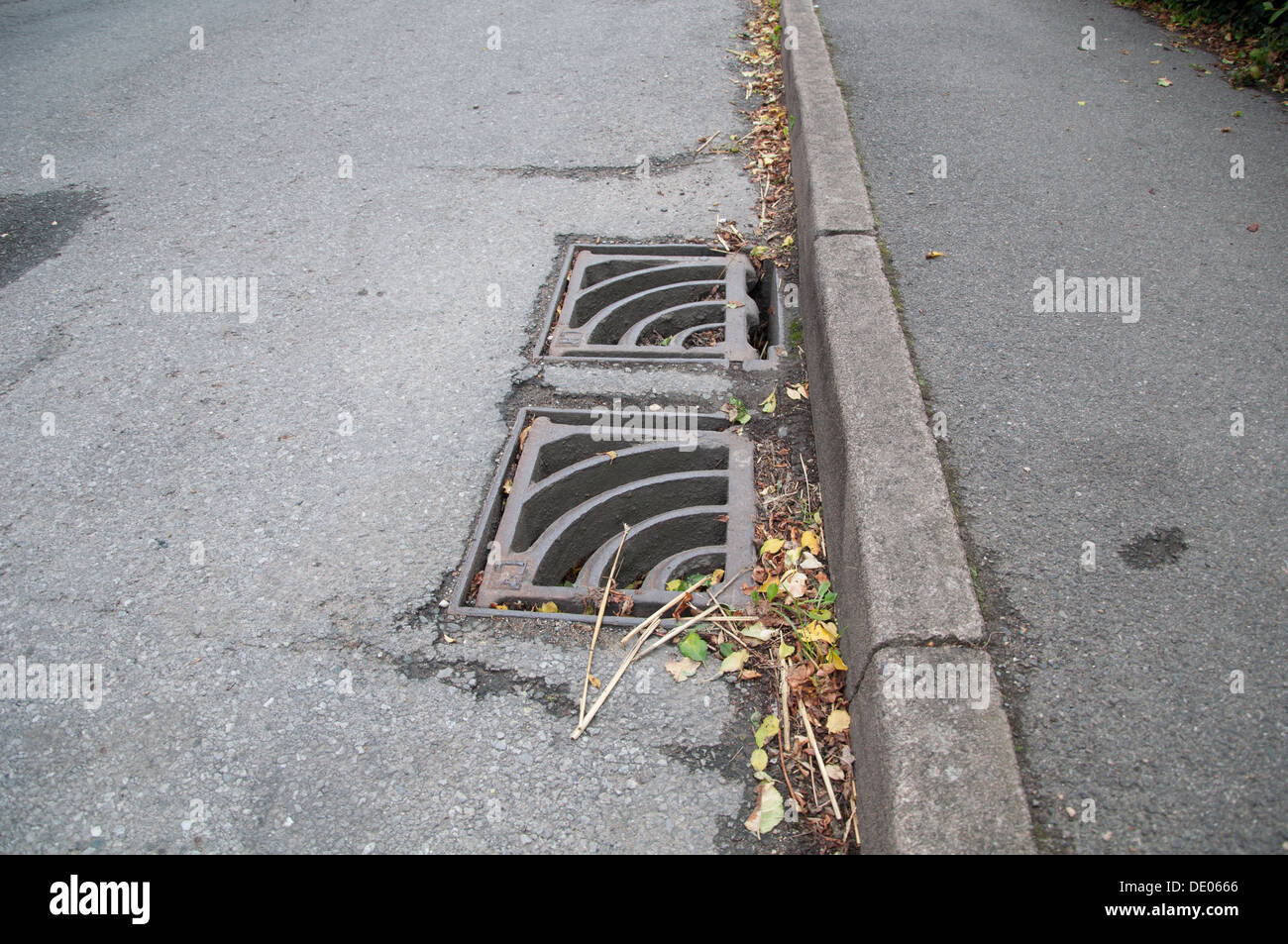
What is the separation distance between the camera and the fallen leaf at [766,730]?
1782 millimetres

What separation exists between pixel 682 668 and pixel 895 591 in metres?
0.50

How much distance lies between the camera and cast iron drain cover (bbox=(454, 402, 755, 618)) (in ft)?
7.12

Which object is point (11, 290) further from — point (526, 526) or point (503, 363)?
point (526, 526)

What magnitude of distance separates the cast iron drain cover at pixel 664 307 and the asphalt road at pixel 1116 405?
526mm

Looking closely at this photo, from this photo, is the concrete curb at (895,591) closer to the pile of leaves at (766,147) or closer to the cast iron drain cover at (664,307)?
the cast iron drain cover at (664,307)

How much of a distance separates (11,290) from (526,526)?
244 centimetres

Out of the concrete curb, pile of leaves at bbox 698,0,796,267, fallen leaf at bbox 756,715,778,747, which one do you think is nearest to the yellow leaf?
the concrete curb

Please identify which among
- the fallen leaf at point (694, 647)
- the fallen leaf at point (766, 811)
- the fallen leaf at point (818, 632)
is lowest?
the fallen leaf at point (766, 811)

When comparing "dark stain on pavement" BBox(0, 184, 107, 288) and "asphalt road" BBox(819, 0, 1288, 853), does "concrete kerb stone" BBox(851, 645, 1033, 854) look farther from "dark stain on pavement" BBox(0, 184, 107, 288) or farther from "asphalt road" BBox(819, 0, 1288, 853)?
"dark stain on pavement" BBox(0, 184, 107, 288)

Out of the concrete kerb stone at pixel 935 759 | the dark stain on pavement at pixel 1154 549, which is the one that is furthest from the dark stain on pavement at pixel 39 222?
the dark stain on pavement at pixel 1154 549

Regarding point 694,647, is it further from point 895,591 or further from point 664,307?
point 664,307

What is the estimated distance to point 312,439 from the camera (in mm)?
2562

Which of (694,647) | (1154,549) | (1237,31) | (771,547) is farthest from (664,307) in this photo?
(1237,31)

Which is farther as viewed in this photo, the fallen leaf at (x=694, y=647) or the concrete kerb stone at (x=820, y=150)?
the concrete kerb stone at (x=820, y=150)
